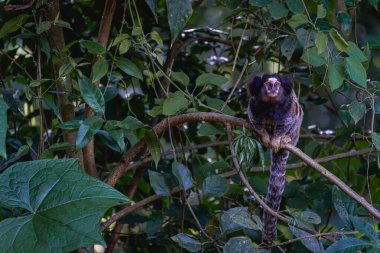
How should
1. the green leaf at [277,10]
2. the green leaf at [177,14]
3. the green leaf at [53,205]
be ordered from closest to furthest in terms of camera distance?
the green leaf at [53,205]
the green leaf at [177,14]
the green leaf at [277,10]

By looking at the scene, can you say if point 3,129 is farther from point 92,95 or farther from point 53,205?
point 92,95

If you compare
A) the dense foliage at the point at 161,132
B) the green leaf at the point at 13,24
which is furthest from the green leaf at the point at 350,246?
the green leaf at the point at 13,24

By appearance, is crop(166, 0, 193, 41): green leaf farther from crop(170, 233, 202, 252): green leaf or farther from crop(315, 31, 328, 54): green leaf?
crop(170, 233, 202, 252): green leaf

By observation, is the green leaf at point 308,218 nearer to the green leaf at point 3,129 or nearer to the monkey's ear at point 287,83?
the monkey's ear at point 287,83

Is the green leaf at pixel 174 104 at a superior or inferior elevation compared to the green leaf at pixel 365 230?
superior

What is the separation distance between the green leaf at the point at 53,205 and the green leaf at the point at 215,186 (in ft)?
1.84

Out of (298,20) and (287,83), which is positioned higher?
(298,20)

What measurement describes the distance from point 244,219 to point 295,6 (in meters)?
0.62

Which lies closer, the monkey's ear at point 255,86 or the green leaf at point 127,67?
the green leaf at point 127,67

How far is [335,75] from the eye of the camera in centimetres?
161

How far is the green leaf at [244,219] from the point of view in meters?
1.51

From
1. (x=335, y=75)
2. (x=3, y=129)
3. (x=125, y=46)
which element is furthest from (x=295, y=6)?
(x=3, y=129)

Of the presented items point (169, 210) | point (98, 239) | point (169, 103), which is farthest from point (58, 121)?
point (98, 239)

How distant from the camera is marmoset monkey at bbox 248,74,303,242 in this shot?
1871mm
